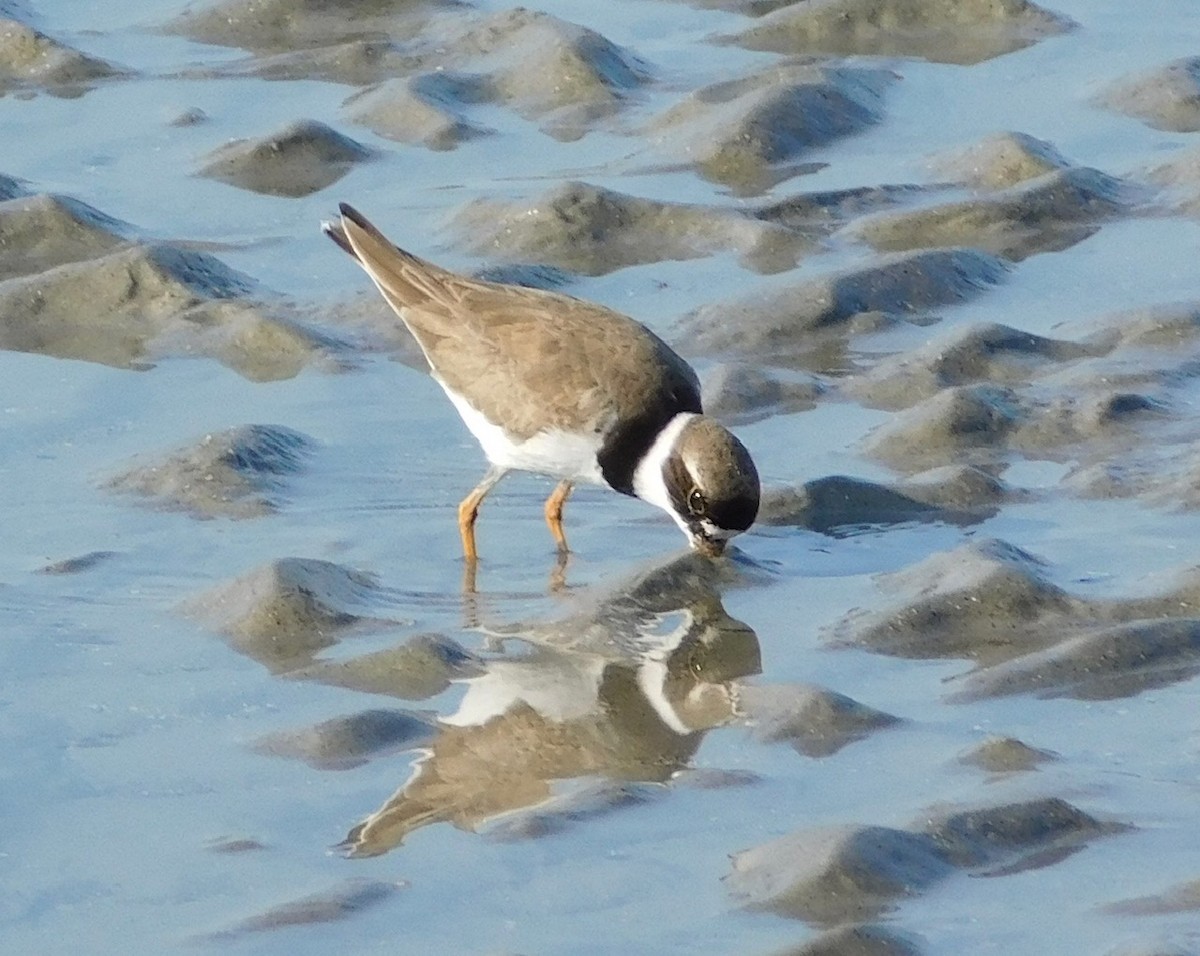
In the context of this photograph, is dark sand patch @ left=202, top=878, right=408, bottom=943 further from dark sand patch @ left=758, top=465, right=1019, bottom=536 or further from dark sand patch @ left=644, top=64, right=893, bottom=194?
dark sand patch @ left=644, top=64, right=893, bottom=194

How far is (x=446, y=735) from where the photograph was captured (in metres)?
5.82

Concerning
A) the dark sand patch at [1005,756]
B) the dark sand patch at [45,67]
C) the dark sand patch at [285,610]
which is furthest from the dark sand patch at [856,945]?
the dark sand patch at [45,67]

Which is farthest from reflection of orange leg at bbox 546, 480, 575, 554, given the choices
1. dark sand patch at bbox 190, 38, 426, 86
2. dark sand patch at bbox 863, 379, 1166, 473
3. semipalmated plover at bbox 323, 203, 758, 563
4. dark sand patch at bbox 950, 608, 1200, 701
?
dark sand patch at bbox 190, 38, 426, 86

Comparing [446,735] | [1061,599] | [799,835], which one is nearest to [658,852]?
[799,835]

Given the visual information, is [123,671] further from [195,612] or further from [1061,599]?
[1061,599]

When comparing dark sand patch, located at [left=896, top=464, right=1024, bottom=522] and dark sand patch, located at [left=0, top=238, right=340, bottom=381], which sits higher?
dark sand patch, located at [left=0, top=238, right=340, bottom=381]

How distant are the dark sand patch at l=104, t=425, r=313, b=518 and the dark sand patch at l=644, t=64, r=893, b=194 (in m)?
3.01

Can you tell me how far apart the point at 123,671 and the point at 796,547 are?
80.6 inches

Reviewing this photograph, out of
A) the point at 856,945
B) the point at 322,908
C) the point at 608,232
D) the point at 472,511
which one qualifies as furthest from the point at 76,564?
the point at 608,232

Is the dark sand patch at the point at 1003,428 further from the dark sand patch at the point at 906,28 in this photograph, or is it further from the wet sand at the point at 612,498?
the dark sand patch at the point at 906,28

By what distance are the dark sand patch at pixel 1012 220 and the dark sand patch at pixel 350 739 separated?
4.04m

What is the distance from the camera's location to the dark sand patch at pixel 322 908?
15.8ft

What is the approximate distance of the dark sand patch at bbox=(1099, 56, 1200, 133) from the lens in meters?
10.3

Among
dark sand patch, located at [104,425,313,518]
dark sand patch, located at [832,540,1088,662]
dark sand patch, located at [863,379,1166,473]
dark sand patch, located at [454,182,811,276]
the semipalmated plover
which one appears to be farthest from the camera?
dark sand patch, located at [454,182,811,276]
